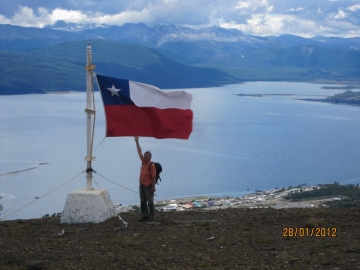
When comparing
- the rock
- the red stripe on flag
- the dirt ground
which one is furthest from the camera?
the red stripe on flag

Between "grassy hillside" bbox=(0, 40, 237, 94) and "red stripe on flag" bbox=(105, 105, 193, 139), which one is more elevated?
"grassy hillside" bbox=(0, 40, 237, 94)

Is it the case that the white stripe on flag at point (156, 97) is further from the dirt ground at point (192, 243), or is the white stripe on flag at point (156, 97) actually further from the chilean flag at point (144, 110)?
the dirt ground at point (192, 243)

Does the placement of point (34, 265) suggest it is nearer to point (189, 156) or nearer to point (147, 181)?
point (147, 181)

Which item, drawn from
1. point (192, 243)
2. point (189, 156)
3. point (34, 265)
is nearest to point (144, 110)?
point (192, 243)

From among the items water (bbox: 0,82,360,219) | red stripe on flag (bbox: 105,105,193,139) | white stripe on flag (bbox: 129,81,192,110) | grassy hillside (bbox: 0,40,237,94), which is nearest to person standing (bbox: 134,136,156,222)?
red stripe on flag (bbox: 105,105,193,139)

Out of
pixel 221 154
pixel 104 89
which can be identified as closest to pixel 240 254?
pixel 104 89

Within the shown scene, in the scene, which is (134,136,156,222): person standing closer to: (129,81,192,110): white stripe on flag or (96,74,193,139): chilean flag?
(96,74,193,139): chilean flag

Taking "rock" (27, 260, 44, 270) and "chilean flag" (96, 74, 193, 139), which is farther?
"chilean flag" (96, 74, 193, 139)

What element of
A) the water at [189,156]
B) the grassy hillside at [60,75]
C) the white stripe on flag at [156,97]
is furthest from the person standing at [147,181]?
the grassy hillside at [60,75]

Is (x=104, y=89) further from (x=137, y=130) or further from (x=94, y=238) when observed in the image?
(x=94, y=238)
